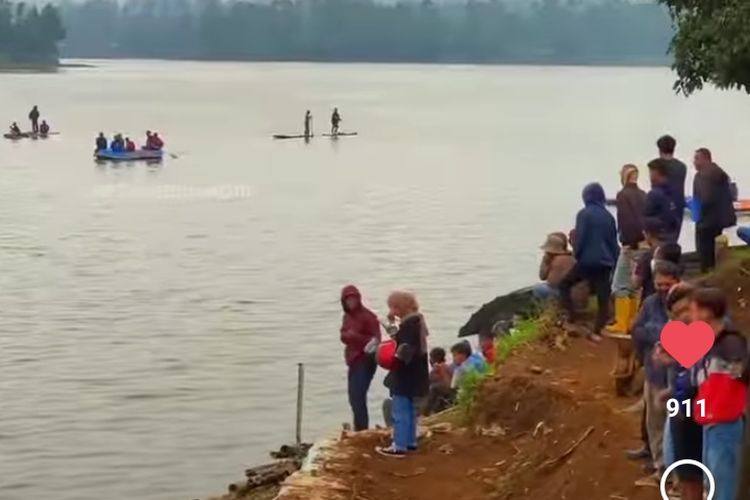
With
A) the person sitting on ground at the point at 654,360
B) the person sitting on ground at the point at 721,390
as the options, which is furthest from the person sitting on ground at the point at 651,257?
the person sitting on ground at the point at 721,390

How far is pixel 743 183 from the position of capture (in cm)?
5481

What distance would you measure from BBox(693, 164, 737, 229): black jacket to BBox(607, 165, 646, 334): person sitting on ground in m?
1.29

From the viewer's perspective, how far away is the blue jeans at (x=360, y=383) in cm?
1463

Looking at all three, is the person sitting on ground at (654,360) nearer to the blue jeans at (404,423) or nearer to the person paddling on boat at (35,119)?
the blue jeans at (404,423)

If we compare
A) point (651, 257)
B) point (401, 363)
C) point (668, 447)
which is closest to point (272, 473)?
point (401, 363)

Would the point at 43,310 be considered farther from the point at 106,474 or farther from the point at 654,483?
the point at 654,483

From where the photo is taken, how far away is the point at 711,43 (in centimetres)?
1633

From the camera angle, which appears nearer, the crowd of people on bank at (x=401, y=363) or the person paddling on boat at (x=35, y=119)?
the crowd of people on bank at (x=401, y=363)

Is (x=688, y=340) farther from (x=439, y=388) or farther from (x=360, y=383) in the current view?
(x=439, y=388)

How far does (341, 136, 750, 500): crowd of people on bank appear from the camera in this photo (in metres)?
8.48

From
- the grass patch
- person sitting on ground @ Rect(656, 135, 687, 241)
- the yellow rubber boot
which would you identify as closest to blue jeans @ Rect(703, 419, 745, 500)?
the grass patch

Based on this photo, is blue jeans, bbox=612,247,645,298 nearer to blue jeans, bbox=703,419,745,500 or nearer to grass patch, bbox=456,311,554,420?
grass patch, bbox=456,311,554,420

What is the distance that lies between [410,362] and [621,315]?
2.76 metres

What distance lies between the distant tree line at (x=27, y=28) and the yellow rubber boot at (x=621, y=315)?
170844 millimetres
